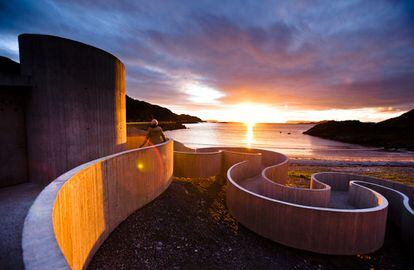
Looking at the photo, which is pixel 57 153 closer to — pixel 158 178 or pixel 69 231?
pixel 158 178

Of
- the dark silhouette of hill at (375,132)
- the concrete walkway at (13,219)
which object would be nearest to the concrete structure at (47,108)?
the concrete walkway at (13,219)

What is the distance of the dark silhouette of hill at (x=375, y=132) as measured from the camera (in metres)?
47.2

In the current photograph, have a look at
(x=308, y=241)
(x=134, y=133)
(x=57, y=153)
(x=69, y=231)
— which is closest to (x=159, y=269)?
(x=69, y=231)

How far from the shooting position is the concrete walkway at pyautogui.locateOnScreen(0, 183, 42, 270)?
126 inches

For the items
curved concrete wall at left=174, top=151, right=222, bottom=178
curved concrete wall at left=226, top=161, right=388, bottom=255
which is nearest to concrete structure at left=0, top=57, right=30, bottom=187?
curved concrete wall at left=174, top=151, right=222, bottom=178

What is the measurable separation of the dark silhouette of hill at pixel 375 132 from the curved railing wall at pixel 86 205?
5356 centimetres

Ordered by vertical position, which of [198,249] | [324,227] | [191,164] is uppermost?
[191,164]

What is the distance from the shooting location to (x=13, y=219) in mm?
4207

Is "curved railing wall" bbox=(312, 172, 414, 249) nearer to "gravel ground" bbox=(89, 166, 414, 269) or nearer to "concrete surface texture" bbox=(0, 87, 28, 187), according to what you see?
"gravel ground" bbox=(89, 166, 414, 269)

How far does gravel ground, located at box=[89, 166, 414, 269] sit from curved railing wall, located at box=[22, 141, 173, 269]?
38 centimetres

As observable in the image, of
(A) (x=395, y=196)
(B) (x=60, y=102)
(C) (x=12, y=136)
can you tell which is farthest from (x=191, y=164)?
(A) (x=395, y=196)

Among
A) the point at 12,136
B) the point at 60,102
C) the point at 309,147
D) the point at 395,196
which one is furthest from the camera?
the point at 309,147

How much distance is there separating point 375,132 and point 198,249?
245 feet

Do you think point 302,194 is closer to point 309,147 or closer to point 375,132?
point 309,147
